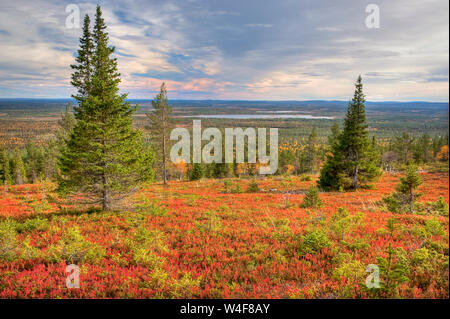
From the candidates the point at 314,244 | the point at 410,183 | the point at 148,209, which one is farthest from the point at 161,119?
the point at 314,244

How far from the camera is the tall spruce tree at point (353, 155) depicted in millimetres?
24281

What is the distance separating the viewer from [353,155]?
25.1 metres

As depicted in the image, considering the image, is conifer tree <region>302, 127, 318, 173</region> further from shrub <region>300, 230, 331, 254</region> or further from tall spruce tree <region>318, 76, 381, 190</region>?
shrub <region>300, 230, 331, 254</region>

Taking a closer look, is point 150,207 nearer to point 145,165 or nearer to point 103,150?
point 145,165

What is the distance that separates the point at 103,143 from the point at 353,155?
79.1 ft

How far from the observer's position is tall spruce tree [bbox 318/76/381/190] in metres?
24.3

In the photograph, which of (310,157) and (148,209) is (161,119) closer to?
(148,209)

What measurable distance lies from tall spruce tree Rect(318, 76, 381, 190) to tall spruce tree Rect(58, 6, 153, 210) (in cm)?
2058

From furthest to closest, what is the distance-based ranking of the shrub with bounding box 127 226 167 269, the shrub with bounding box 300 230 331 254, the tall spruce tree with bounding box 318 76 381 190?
the tall spruce tree with bounding box 318 76 381 190
the shrub with bounding box 300 230 331 254
the shrub with bounding box 127 226 167 269

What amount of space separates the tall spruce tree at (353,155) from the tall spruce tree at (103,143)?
67.5 feet

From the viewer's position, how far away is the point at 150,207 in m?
12.7

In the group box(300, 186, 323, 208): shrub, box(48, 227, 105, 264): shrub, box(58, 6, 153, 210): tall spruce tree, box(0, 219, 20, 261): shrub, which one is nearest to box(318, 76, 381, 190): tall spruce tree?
box(300, 186, 323, 208): shrub
